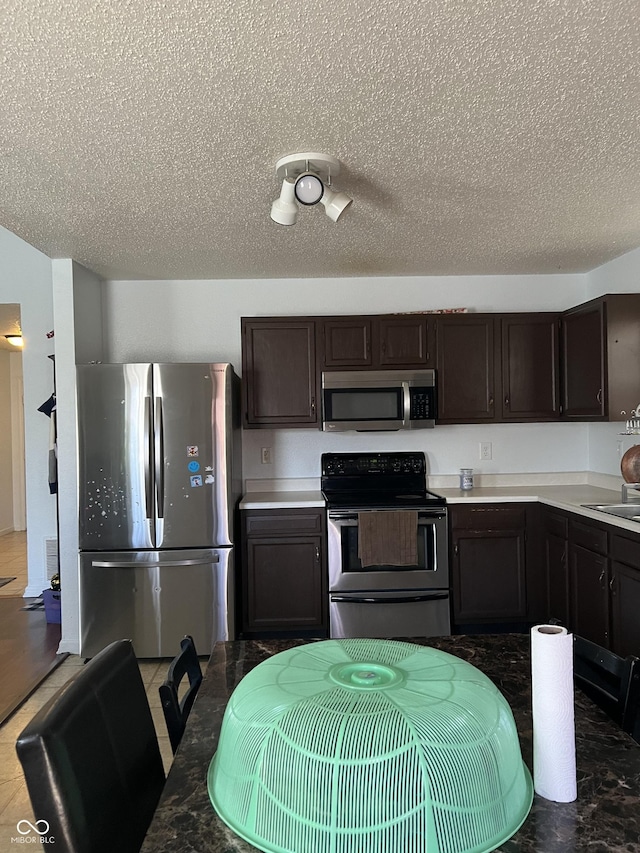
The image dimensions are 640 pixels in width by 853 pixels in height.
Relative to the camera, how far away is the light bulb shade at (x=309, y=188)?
7.22ft

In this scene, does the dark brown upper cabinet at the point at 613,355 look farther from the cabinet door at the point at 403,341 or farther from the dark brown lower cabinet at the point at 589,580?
the cabinet door at the point at 403,341

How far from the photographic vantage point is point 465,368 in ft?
13.0

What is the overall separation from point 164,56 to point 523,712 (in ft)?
6.07

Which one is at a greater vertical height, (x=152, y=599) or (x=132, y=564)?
(x=132, y=564)

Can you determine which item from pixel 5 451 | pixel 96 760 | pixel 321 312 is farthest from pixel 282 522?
pixel 5 451

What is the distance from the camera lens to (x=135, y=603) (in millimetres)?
3445

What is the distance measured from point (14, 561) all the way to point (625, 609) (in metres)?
5.69

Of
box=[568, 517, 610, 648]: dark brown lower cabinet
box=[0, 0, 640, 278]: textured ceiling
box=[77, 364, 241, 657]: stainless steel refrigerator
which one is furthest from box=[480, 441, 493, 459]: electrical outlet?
box=[77, 364, 241, 657]: stainless steel refrigerator

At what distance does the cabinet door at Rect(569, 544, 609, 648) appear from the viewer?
9.80 ft

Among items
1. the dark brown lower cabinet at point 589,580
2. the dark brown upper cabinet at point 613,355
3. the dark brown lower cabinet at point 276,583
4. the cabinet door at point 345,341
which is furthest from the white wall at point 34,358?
the dark brown upper cabinet at point 613,355

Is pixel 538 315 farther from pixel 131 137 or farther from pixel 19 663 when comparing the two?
pixel 19 663

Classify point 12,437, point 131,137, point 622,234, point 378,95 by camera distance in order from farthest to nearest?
point 12,437 < point 622,234 < point 131,137 < point 378,95

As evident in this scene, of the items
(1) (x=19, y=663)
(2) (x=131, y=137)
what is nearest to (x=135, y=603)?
(1) (x=19, y=663)

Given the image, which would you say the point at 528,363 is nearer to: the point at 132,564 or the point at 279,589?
the point at 279,589
